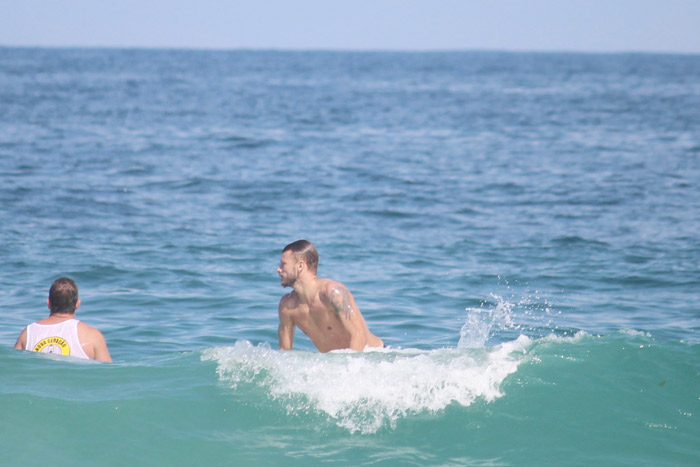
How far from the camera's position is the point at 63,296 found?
23.6 feet

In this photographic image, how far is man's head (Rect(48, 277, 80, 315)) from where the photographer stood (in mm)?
7164

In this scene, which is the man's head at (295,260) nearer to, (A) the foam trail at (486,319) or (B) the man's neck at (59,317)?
(B) the man's neck at (59,317)

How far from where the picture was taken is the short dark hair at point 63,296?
7164 millimetres

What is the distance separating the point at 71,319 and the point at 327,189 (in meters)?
13.1

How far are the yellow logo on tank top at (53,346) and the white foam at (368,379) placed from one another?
4.67 feet

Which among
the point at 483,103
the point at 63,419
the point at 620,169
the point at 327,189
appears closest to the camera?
the point at 63,419

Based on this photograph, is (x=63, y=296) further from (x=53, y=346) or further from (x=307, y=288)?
(x=307, y=288)

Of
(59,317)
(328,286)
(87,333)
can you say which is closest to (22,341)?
(59,317)

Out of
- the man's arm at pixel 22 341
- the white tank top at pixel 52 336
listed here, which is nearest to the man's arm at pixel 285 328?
the white tank top at pixel 52 336

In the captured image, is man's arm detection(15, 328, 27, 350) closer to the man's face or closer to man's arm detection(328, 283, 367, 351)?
the man's face

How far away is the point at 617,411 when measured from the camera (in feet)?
22.5

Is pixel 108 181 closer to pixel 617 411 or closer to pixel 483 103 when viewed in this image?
pixel 617 411

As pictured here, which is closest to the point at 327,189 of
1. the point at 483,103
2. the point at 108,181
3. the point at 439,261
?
the point at 108,181

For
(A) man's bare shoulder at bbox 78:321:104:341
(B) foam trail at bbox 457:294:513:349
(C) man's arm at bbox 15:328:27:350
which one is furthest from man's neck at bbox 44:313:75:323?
(B) foam trail at bbox 457:294:513:349
